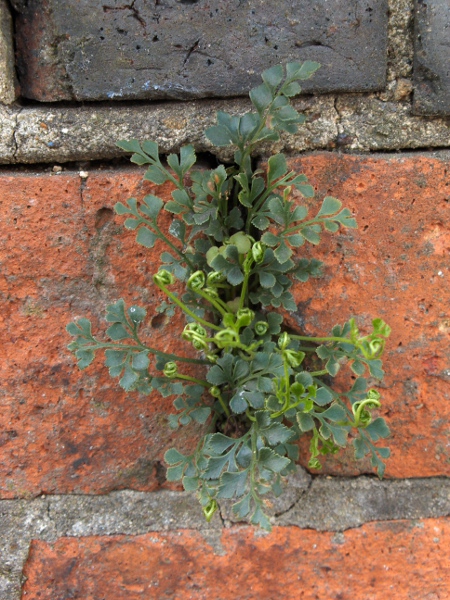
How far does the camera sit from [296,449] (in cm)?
85

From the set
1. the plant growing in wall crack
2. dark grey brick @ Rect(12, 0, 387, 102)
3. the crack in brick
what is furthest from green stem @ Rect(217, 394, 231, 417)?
the crack in brick

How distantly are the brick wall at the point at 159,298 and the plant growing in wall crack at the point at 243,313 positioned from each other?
0.07 m

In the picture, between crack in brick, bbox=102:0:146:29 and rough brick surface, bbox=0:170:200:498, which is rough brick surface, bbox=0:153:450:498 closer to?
rough brick surface, bbox=0:170:200:498

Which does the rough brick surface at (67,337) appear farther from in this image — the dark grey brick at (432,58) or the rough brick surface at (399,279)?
the dark grey brick at (432,58)

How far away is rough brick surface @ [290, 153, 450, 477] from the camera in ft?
2.78

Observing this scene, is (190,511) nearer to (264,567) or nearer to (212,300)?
(264,567)

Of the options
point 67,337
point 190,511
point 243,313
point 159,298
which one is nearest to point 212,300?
point 243,313

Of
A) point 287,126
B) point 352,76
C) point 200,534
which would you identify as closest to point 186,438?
point 200,534

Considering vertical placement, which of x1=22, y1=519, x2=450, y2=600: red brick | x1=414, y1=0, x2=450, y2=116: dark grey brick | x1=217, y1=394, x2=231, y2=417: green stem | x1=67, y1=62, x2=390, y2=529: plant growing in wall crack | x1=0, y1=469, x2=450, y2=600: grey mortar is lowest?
x1=22, y1=519, x2=450, y2=600: red brick

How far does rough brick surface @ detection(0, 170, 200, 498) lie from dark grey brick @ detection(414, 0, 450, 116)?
44cm

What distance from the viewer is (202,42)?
2.70 ft

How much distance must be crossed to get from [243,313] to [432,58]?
0.48 metres

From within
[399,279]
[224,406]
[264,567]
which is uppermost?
[399,279]

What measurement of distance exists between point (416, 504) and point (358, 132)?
59 centimetres
